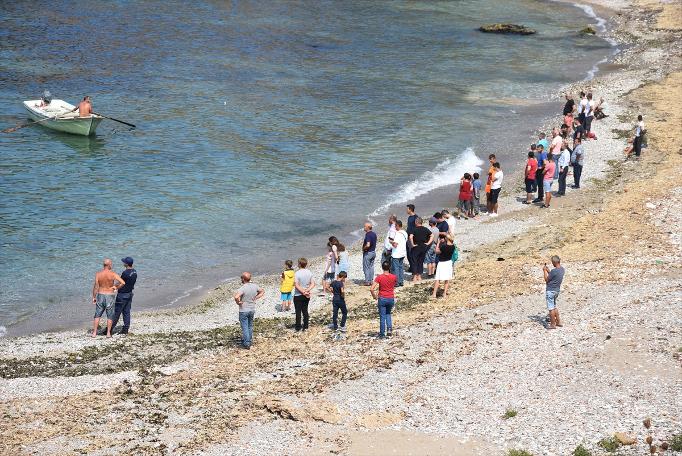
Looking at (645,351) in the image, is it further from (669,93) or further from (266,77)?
(266,77)

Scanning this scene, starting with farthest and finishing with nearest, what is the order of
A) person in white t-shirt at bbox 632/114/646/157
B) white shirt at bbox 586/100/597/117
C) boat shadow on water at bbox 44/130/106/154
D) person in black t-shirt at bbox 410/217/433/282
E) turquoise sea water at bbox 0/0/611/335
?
boat shadow on water at bbox 44/130/106/154 → white shirt at bbox 586/100/597/117 → person in white t-shirt at bbox 632/114/646/157 → turquoise sea water at bbox 0/0/611/335 → person in black t-shirt at bbox 410/217/433/282

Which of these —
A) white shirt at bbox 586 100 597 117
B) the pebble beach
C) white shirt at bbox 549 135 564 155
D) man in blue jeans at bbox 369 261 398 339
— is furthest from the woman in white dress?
white shirt at bbox 586 100 597 117

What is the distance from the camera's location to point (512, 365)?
703 inches

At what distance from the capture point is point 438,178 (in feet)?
118

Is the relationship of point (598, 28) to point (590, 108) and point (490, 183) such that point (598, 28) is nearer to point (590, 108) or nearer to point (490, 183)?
point (590, 108)

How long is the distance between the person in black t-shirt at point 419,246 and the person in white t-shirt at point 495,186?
5641 millimetres

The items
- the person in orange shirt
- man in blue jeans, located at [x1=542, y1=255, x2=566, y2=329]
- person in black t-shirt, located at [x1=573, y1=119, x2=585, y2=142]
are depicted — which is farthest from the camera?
person in black t-shirt, located at [x1=573, y1=119, x2=585, y2=142]

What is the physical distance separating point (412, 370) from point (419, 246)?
22.5ft

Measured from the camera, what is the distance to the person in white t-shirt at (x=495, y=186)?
97.2 ft

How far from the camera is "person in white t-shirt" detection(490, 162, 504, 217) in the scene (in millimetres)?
29641

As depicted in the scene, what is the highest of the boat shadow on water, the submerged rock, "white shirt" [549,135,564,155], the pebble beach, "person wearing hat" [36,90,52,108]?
the submerged rock

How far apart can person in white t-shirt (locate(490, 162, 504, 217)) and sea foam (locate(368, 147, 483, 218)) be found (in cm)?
396

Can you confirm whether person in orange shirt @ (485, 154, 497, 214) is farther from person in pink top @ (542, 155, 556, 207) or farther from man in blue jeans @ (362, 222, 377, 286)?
man in blue jeans @ (362, 222, 377, 286)

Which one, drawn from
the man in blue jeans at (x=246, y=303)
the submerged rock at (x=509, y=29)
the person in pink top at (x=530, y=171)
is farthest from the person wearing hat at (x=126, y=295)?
the submerged rock at (x=509, y=29)
